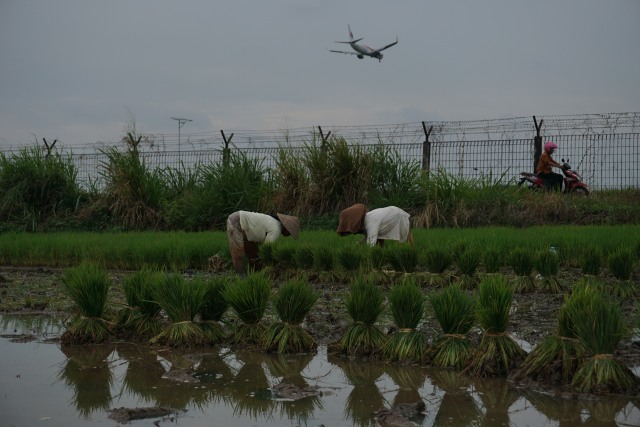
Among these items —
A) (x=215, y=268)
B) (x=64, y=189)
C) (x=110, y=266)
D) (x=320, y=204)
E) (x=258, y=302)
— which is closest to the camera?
(x=258, y=302)

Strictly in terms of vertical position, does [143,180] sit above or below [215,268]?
above

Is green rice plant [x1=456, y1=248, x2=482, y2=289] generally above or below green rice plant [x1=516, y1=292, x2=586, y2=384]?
above

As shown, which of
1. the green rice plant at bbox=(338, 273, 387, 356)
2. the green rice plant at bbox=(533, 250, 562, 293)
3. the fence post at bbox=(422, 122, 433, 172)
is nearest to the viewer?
the green rice plant at bbox=(338, 273, 387, 356)

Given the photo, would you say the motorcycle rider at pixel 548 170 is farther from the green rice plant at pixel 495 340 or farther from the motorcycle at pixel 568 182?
the green rice plant at pixel 495 340

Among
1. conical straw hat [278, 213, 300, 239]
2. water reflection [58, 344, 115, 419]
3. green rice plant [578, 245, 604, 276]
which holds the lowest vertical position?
water reflection [58, 344, 115, 419]

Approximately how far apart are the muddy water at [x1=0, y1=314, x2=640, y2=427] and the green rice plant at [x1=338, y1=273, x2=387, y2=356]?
0.55 ft

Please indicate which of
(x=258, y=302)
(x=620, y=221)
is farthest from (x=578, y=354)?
(x=620, y=221)

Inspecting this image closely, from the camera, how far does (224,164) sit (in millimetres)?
17359

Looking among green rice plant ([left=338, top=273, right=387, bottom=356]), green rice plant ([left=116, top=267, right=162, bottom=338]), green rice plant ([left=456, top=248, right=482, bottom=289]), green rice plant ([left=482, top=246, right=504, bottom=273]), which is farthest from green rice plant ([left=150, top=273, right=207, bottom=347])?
green rice plant ([left=482, top=246, right=504, bottom=273])

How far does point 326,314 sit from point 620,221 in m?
9.57

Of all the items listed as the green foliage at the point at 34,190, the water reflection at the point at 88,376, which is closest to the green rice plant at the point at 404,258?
the water reflection at the point at 88,376

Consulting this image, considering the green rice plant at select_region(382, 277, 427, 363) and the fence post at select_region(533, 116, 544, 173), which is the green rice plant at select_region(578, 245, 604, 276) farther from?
the fence post at select_region(533, 116, 544, 173)

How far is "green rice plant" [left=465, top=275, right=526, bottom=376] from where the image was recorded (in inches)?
215

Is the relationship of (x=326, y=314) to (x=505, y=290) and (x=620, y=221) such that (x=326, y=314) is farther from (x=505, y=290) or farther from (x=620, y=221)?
(x=620, y=221)
